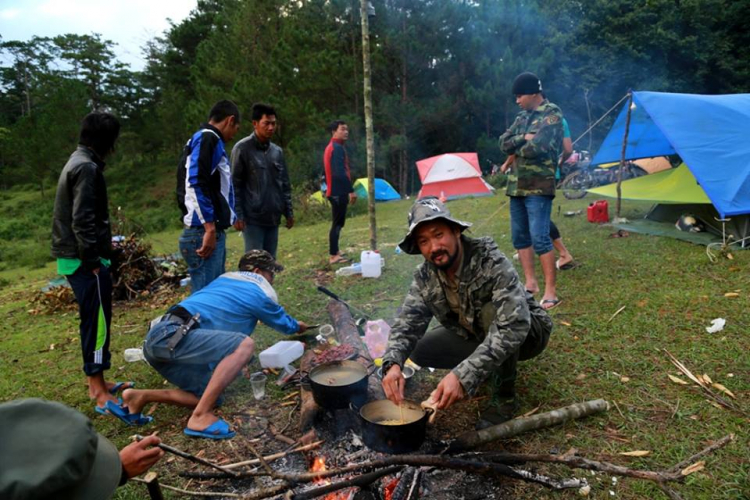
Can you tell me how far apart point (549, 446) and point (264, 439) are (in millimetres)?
1845

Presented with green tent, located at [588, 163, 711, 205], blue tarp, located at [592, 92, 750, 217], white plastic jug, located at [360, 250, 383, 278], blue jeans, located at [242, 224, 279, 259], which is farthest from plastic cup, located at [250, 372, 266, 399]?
green tent, located at [588, 163, 711, 205]

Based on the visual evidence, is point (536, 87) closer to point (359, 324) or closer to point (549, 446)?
point (359, 324)

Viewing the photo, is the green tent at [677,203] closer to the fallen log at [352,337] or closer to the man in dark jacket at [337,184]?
the man in dark jacket at [337,184]

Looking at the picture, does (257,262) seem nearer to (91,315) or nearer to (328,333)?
(328,333)

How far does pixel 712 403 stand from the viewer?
2928 mm

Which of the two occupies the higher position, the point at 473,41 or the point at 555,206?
the point at 473,41

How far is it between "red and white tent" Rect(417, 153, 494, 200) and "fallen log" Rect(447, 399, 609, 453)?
12.5 metres

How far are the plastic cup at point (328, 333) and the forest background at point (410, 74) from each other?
10.6 meters

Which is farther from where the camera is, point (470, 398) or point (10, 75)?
point (10, 75)

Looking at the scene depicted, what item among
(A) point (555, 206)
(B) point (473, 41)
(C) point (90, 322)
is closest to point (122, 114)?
(B) point (473, 41)

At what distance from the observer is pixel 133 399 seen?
10.6 feet

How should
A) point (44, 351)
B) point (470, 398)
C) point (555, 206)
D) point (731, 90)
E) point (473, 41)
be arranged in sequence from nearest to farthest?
point (470, 398) → point (44, 351) → point (555, 206) → point (473, 41) → point (731, 90)

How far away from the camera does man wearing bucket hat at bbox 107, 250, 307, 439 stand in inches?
122

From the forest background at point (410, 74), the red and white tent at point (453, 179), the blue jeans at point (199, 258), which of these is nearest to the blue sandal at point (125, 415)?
the blue jeans at point (199, 258)
